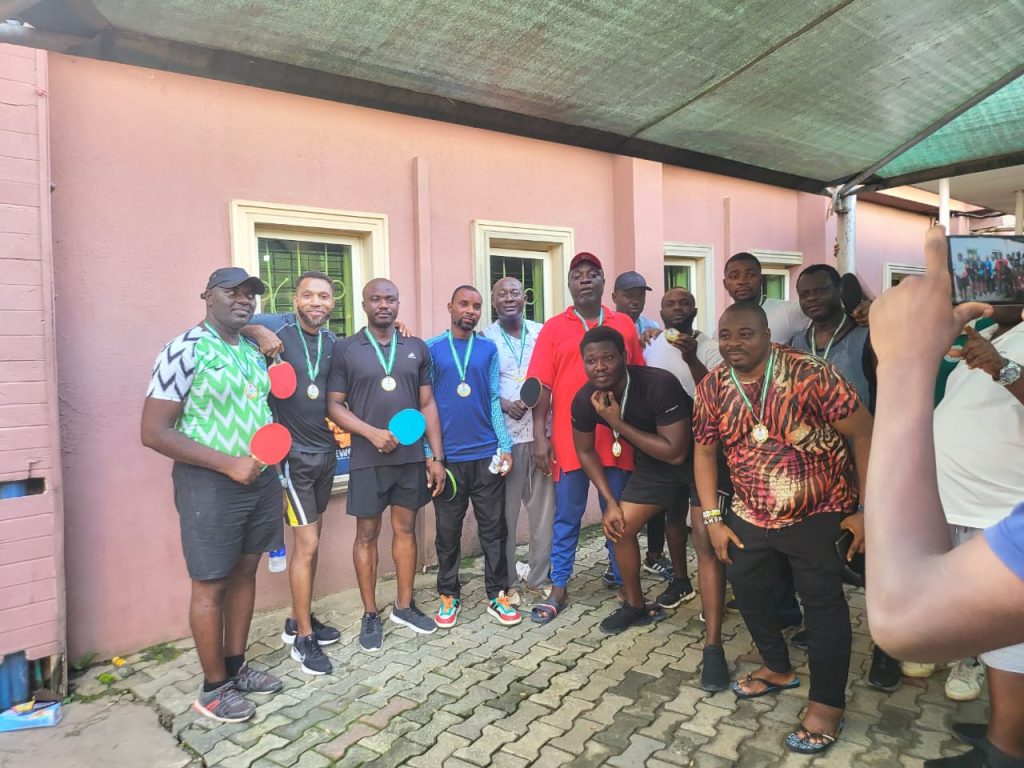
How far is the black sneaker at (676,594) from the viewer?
429cm

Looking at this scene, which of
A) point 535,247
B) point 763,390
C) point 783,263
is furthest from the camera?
point 783,263

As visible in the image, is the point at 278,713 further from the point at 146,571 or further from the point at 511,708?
the point at 146,571

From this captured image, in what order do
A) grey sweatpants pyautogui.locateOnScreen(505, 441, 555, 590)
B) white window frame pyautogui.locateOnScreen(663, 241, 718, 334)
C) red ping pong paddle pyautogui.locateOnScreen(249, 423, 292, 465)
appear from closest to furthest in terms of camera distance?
1. red ping pong paddle pyautogui.locateOnScreen(249, 423, 292, 465)
2. grey sweatpants pyautogui.locateOnScreen(505, 441, 555, 590)
3. white window frame pyautogui.locateOnScreen(663, 241, 718, 334)

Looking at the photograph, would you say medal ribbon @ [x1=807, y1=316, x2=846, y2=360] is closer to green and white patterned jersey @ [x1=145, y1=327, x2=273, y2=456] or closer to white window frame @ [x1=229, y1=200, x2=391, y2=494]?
white window frame @ [x1=229, y1=200, x2=391, y2=494]

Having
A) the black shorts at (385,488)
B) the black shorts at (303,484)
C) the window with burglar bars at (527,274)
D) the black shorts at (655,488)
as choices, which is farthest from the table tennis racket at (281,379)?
the window with burglar bars at (527,274)

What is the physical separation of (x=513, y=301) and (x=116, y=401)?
254 cm

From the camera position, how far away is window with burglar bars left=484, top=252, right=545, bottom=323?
570 cm

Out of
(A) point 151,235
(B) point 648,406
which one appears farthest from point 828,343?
(A) point 151,235

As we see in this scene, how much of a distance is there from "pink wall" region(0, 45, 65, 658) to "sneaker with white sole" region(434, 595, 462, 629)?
202cm

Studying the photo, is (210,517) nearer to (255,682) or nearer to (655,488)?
(255,682)

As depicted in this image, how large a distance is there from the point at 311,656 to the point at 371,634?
38 cm

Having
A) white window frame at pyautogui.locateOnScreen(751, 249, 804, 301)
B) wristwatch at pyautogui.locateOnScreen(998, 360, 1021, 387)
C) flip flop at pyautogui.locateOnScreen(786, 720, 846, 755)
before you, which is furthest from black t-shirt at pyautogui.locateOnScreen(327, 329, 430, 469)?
white window frame at pyautogui.locateOnScreen(751, 249, 804, 301)

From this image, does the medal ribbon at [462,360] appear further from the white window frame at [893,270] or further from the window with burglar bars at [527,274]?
the white window frame at [893,270]

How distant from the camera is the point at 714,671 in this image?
10.7 ft
